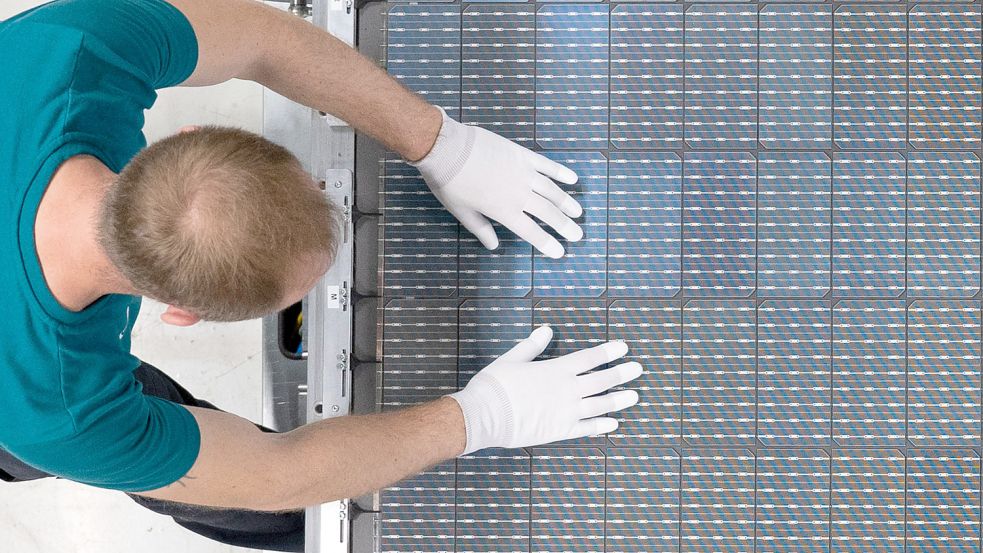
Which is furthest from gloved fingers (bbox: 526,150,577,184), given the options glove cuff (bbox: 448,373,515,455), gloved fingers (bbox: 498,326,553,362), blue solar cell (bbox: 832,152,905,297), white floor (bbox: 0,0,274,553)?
white floor (bbox: 0,0,274,553)

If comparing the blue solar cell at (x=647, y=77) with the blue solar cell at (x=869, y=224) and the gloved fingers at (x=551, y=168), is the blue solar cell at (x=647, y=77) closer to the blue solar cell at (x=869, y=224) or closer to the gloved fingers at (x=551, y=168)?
the gloved fingers at (x=551, y=168)

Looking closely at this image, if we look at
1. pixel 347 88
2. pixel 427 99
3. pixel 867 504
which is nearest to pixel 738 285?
pixel 867 504

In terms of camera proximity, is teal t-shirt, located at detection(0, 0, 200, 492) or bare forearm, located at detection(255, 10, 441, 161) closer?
teal t-shirt, located at detection(0, 0, 200, 492)

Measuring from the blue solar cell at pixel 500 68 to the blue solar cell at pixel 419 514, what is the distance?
73cm

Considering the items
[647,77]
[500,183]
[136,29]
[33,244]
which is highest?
[647,77]

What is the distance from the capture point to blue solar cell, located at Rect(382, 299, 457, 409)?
1454 mm

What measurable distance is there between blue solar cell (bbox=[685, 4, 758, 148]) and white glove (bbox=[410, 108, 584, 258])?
0.96ft

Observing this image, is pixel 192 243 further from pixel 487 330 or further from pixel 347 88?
pixel 487 330

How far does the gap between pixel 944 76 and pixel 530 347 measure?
3.34 feet

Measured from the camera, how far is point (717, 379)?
4.69ft

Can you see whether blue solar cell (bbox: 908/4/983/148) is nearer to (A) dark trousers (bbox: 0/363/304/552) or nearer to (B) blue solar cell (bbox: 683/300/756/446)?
(B) blue solar cell (bbox: 683/300/756/446)

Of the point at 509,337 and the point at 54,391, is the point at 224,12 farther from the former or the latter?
the point at 509,337

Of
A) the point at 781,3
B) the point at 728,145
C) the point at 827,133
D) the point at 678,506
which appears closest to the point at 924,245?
the point at 827,133

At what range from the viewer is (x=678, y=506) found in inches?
56.2
